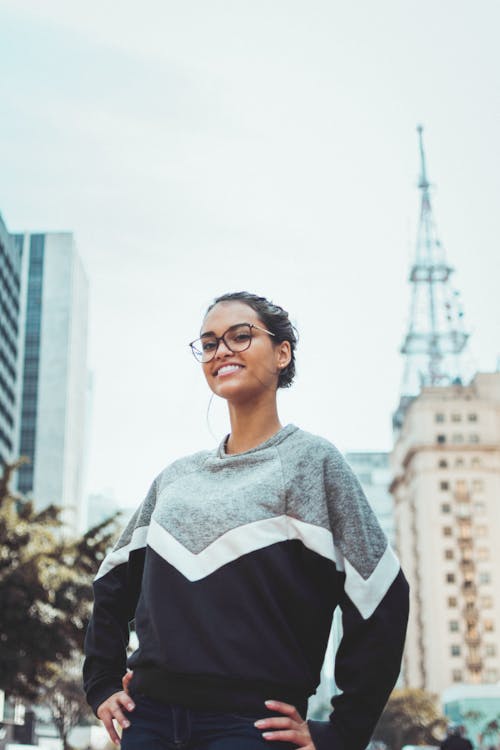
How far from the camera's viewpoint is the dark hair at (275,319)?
321 cm

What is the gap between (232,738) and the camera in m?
2.46

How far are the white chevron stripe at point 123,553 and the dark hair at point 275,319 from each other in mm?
670

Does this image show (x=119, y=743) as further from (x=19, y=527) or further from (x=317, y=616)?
(x=19, y=527)

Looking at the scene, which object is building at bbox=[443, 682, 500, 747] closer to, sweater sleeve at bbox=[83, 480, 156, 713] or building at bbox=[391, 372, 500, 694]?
building at bbox=[391, 372, 500, 694]

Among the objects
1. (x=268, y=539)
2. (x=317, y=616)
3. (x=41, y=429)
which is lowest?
(x=317, y=616)

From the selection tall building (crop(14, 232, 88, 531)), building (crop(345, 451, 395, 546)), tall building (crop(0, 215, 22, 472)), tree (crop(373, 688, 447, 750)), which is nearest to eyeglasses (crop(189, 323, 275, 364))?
tree (crop(373, 688, 447, 750))

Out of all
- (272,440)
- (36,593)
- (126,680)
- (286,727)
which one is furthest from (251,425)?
(36,593)

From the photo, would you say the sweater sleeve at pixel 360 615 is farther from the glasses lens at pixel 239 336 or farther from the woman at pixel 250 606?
the glasses lens at pixel 239 336

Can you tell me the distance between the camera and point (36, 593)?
2152cm

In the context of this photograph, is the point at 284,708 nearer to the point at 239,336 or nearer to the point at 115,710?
the point at 115,710

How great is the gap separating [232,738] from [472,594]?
100 metres

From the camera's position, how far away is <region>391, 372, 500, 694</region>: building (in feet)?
315

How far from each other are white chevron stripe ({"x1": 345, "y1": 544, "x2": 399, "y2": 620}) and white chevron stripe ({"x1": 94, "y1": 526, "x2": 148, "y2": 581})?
28.3 inches

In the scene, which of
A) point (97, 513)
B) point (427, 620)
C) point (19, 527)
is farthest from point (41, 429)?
point (19, 527)
